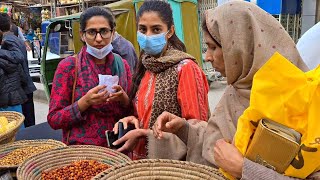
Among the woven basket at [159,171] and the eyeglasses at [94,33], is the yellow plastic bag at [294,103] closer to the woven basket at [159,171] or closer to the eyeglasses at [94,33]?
A: the woven basket at [159,171]

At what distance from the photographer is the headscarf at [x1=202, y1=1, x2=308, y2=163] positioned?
120 cm

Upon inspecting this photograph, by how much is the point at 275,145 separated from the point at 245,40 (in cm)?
42

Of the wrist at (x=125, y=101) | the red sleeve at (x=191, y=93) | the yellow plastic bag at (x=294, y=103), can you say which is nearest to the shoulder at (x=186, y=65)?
the red sleeve at (x=191, y=93)

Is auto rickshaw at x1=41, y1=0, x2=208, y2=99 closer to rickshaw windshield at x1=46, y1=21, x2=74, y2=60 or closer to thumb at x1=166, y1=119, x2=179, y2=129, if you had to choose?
rickshaw windshield at x1=46, y1=21, x2=74, y2=60

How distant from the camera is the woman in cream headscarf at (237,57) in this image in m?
1.11

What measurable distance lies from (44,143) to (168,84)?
106 centimetres

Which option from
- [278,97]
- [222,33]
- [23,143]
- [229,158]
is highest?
[222,33]

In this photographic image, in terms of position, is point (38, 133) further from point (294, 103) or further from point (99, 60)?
point (294, 103)

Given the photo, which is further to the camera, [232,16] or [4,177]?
[4,177]

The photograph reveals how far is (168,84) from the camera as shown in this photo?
180cm

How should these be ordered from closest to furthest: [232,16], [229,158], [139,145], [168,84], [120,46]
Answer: [229,158], [232,16], [168,84], [139,145], [120,46]

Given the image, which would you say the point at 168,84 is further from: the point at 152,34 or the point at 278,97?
the point at 278,97

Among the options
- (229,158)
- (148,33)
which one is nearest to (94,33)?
(148,33)

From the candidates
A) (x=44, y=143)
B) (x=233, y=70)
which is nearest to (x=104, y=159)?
(x=44, y=143)
